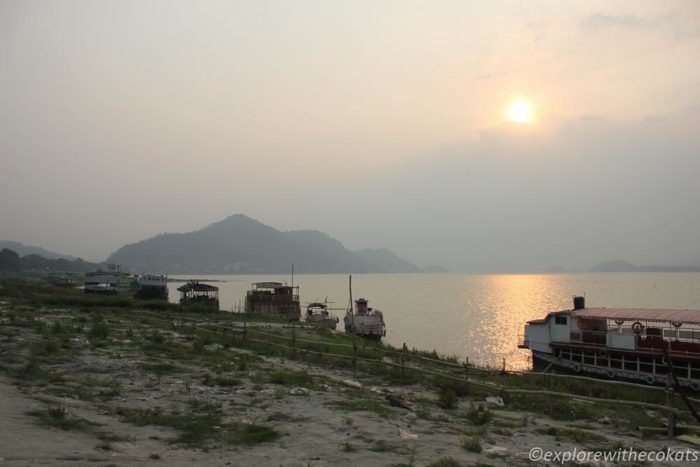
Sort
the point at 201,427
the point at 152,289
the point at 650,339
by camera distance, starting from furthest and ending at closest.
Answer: the point at 152,289, the point at 650,339, the point at 201,427

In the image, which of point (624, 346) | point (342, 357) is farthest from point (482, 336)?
point (342, 357)

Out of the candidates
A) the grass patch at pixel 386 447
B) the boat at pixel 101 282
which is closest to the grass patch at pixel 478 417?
the grass patch at pixel 386 447

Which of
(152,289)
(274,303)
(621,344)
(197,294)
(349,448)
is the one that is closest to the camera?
(349,448)

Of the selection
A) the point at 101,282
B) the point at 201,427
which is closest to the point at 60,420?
the point at 201,427

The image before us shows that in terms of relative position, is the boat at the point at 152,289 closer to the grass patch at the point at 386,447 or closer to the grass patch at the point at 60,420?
the grass patch at the point at 60,420

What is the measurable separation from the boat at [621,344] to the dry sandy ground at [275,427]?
22.0 meters

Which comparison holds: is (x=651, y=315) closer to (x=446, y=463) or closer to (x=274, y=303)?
(x=446, y=463)

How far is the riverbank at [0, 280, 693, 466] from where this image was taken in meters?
9.01

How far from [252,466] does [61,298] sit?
48.2 metres

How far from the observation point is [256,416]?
11711 millimetres

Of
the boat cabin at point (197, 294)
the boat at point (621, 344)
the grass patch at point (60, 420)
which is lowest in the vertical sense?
the boat at point (621, 344)

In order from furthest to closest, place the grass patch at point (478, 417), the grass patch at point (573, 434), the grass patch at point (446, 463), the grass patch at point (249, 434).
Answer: the grass patch at point (478, 417) → the grass patch at point (573, 434) → the grass patch at point (249, 434) → the grass patch at point (446, 463)

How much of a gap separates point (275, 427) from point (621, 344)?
103 feet

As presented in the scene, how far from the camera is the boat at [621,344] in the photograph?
101 ft
